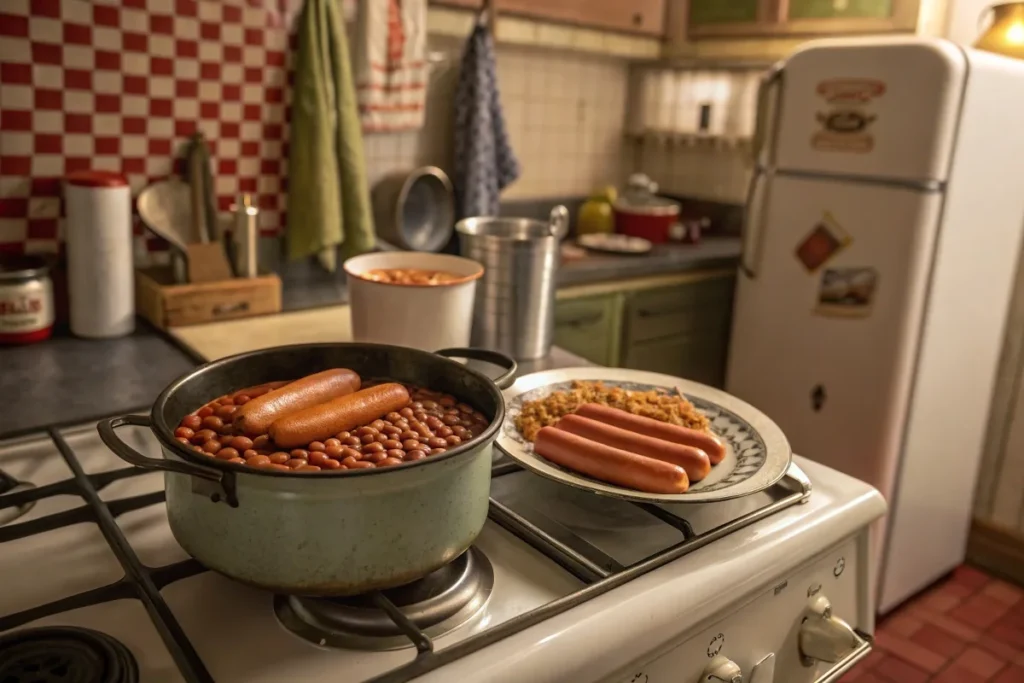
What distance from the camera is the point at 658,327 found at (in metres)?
2.43

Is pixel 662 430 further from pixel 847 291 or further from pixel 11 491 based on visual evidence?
pixel 847 291

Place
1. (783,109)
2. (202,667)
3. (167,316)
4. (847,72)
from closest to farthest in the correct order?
1. (202,667)
2. (167,316)
3. (847,72)
4. (783,109)

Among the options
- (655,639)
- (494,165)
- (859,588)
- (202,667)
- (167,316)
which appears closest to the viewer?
(202,667)

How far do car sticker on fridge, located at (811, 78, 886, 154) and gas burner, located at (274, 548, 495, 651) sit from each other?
64.8 inches

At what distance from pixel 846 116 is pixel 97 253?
1.67m

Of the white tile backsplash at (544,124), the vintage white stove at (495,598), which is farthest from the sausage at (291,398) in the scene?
the white tile backsplash at (544,124)

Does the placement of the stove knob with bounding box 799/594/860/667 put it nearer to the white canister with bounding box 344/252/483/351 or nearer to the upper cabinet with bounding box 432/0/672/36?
the white canister with bounding box 344/252/483/351

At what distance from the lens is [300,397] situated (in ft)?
2.55

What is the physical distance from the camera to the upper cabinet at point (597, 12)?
2.31 meters

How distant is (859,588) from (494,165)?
5.57 ft

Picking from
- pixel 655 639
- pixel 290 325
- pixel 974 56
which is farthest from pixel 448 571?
pixel 974 56

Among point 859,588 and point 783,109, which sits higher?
point 783,109

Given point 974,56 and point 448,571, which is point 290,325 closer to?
point 448,571

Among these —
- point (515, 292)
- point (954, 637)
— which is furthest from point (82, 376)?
point (954, 637)
